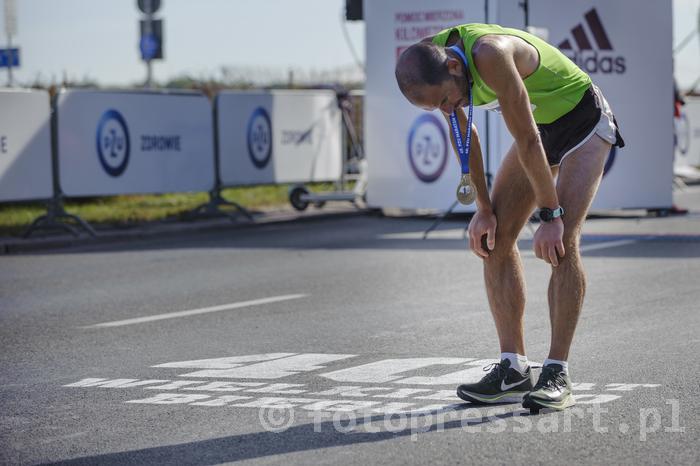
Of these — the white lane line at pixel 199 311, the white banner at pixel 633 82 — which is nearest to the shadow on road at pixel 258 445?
the white lane line at pixel 199 311

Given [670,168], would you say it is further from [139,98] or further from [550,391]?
[550,391]

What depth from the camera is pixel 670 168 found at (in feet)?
55.0

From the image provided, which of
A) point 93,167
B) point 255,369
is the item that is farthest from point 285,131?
point 255,369

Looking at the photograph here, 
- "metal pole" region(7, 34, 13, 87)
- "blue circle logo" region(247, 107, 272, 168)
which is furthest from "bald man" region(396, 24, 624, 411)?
"metal pole" region(7, 34, 13, 87)

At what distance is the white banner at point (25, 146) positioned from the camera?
1478 cm

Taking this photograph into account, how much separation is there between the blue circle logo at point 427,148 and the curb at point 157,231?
5.78 feet

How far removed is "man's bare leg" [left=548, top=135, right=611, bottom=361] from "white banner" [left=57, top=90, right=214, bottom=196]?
10687 mm

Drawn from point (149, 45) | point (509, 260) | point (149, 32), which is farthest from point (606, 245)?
point (149, 32)

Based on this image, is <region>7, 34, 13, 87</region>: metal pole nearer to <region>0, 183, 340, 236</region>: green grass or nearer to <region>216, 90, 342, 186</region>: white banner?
<region>0, 183, 340, 236</region>: green grass

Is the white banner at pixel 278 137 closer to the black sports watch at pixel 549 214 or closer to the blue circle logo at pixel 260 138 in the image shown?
the blue circle logo at pixel 260 138

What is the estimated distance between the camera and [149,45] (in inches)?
784

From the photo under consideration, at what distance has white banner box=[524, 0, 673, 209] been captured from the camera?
16.3 metres

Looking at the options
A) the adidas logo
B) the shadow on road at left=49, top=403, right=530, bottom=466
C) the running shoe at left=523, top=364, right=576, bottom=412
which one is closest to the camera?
the shadow on road at left=49, top=403, right=530, bottom=466

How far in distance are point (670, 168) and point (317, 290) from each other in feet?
26.3
